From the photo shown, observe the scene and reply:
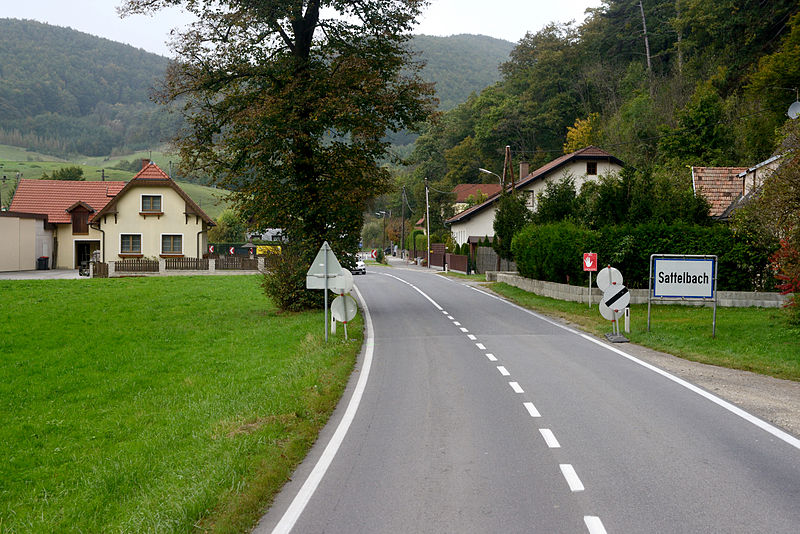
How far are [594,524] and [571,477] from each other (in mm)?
1138

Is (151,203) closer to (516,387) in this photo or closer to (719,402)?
(516,387)

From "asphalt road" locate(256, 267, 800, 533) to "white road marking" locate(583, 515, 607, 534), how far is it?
0.02 m

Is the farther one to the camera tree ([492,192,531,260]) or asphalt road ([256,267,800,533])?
tree ([492,192,531,260])

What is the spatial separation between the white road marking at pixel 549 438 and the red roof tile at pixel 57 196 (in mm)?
61184

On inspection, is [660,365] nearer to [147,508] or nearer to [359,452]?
[359,452]

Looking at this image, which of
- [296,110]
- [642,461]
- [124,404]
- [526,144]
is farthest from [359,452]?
[526,144]

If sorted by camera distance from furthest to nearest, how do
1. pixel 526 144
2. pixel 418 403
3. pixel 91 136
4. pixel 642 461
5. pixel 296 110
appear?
pixel 91 136, pixel 526 144, pixel 296 110, pixel 418 403, pixel 642 461

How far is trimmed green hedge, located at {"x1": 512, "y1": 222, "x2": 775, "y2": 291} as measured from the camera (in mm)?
22891

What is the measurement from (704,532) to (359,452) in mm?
3468

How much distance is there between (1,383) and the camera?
1260cm

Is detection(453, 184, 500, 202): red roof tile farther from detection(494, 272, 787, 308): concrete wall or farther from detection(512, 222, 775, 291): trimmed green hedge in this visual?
detection(512, 222, 775, 291): trimmed green hedge

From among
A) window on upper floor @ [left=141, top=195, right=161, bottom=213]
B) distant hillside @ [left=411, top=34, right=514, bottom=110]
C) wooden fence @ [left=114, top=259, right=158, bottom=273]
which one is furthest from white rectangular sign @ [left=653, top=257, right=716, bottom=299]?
distant hillside @ [left=411, top=34, right=514, bottom=110]

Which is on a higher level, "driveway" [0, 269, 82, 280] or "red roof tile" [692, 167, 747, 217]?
"red roof tile" [692, 167, 747, 217]

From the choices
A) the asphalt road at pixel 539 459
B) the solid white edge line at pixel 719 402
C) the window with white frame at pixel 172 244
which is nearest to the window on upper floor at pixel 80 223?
the window with white frame at pixel 172 244
